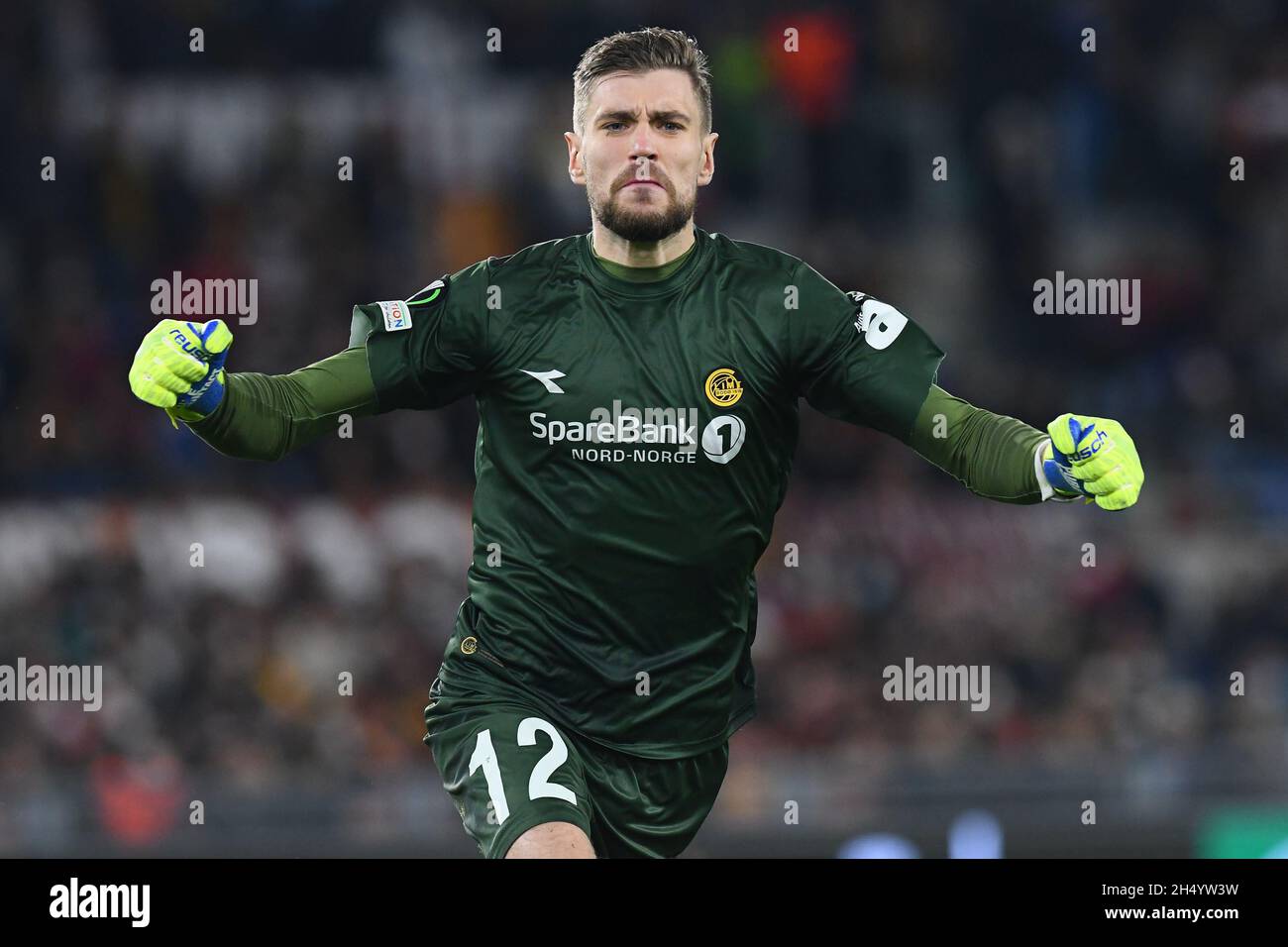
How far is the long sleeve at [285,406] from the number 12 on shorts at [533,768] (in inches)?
41.4

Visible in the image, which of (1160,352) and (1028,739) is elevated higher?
(1160,352)

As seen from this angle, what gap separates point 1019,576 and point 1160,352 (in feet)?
8.55

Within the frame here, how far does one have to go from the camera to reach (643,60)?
5957 mm

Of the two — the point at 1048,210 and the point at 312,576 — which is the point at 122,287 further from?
the point at 1048,210

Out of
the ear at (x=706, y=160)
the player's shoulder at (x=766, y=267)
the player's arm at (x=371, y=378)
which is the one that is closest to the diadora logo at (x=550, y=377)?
the player's arm at (x=371, y=378)

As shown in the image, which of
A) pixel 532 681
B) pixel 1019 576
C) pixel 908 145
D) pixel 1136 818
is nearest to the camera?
pixel 532 681

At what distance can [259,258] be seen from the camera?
14766 millimetres

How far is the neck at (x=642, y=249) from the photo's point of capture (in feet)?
19.7

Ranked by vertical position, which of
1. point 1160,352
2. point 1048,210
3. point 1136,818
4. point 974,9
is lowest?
point 1136,818
